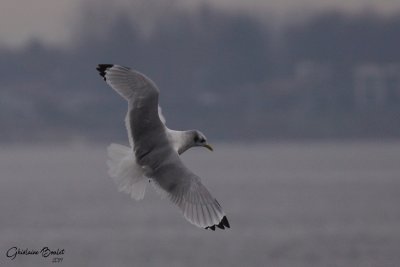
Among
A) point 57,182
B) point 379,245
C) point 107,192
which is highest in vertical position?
point 57,182

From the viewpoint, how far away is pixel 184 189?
12.5 m

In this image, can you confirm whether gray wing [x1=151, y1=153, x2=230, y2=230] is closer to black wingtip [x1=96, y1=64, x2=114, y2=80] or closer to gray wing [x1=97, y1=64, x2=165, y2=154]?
gray wing [x1=97, y1=64, x2=165, y2=154]

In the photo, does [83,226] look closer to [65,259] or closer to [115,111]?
[65,259]

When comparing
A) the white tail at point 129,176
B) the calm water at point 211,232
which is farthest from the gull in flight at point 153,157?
the calm water at point 211,232

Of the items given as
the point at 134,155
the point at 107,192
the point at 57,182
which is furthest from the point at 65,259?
the point at 57,182

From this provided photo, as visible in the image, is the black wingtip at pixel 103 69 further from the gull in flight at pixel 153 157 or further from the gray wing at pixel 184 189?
the gray wing at pixel 184 189

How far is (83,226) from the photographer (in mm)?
52875

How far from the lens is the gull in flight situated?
12.3m

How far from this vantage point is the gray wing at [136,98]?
41.4 feet

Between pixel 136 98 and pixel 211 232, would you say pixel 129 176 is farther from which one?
pixel 211 232

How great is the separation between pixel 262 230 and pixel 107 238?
802 centimetres

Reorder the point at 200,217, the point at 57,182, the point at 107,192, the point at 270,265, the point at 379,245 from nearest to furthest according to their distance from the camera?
1. the point at 200,217
2. the point at 270,265
3. the point at 379,245
4. the point at 107,192
5. the point at 57,182

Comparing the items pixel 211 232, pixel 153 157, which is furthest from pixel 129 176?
pixel 211 232

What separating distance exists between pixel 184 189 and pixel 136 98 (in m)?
1.32
